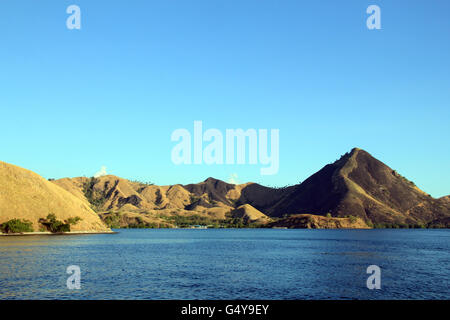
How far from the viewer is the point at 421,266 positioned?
93.7 meters

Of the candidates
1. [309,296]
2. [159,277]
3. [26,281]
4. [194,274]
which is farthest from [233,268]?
[26,281]

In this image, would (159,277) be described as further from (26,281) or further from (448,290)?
(448,290)

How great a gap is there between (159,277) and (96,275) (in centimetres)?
1112

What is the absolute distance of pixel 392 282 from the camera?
223 feet

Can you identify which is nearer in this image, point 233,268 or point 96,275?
point 96,275
